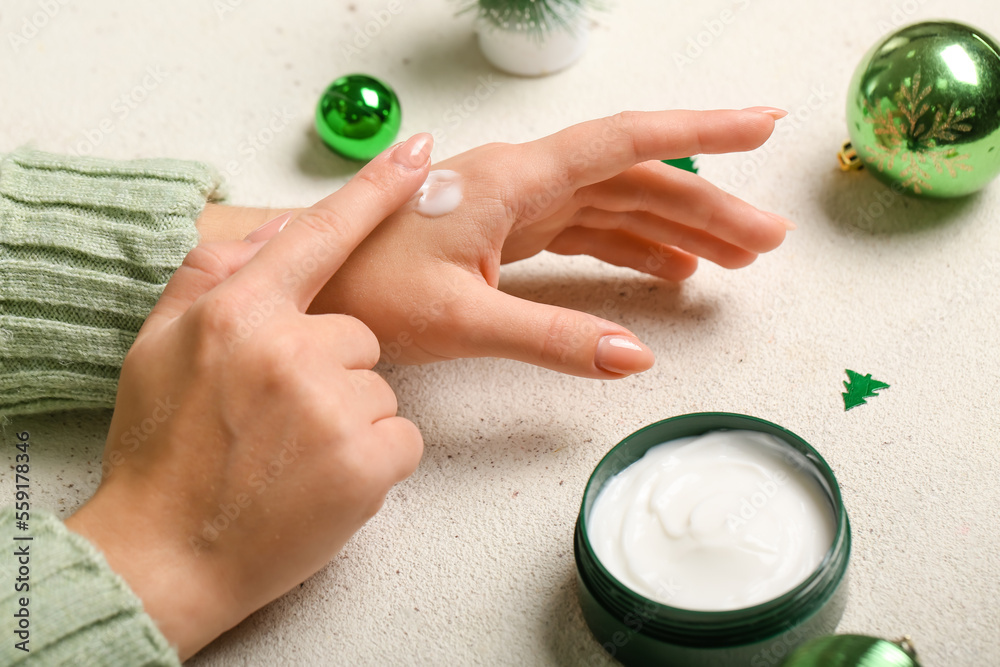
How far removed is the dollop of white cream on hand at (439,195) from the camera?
822 millimetres

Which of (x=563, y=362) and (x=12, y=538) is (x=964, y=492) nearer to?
(x=563, y=362)

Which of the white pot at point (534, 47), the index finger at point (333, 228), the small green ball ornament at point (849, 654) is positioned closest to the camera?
the small green ball ornament at point (849, 654)

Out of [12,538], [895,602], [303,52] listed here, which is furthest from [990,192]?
[12,538]

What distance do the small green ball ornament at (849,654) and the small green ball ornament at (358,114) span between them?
756mm

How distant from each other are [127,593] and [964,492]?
2.44 ft

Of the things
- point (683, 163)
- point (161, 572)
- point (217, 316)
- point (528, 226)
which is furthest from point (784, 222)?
point (161, 572)

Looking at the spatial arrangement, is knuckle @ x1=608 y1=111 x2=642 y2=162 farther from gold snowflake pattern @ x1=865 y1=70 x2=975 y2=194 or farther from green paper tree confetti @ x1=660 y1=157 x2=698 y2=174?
gold snowflake pattern @ x1=865 y1=70 x2=975 y2=194

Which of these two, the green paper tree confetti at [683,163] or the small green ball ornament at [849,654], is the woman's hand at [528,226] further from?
the small green ball ornament at [849,654]

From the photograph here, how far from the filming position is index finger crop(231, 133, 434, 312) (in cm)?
72

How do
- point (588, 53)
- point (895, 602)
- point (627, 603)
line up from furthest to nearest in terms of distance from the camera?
1. point (588, 53)
2. point (895, 602)
3. point (627, 603)

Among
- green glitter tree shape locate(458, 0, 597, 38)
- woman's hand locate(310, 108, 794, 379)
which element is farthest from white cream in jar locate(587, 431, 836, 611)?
green glitter tree shape locate(458, 0, 597, 38)

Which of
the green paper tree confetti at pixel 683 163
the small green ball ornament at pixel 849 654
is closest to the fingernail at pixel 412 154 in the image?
the green paper tree confetti at pixel 683 163

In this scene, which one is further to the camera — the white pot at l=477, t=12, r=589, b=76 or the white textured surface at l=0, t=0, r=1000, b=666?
the white pot at l=477, t=12, r=589, b=76

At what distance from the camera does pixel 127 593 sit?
2.11ft
